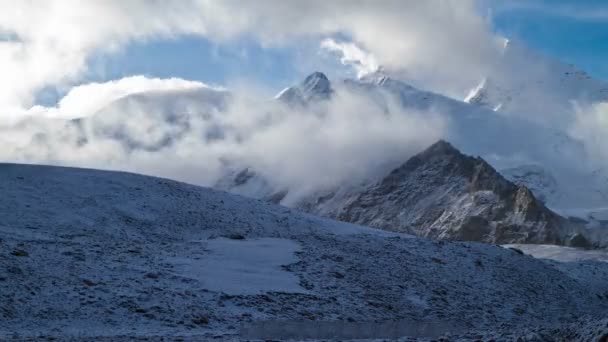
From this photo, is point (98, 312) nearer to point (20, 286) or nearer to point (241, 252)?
point (20, 286)

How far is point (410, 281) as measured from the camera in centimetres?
3338

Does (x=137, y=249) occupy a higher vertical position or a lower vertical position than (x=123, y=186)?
lower

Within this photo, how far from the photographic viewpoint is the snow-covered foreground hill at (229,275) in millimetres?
23734

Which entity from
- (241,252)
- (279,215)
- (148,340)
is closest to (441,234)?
(279,215)

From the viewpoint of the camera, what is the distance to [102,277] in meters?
26.8

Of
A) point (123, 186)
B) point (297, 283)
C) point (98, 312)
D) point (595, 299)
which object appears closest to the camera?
point (98, 312)

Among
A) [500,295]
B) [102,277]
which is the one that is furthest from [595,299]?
[102,277]

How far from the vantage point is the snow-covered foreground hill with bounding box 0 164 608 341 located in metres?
23.7

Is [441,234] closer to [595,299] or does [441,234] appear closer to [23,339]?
[595,299]

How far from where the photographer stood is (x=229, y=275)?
29.9 m

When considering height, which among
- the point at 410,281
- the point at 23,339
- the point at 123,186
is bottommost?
the point at 23,339

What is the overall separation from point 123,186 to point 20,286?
21.8m

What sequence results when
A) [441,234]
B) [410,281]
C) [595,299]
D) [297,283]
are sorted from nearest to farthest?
1. [297,283]
2. [410,281]
3. [595,299]
4. [441,234]

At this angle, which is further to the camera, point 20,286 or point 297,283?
point 297,283
